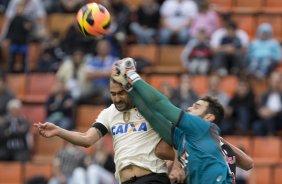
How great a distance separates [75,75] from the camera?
18328 mm

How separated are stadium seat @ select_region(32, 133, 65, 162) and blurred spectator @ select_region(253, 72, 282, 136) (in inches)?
130

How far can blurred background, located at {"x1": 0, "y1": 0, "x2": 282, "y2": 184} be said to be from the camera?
17.3 m

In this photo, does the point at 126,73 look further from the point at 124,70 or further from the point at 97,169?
the point at 97,169

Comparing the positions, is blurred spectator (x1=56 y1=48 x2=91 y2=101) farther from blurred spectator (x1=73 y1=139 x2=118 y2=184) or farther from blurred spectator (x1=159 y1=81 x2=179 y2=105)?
blurred spectator (x1=73 y1=139 x2=118 y2=184)

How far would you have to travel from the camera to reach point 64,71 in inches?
723

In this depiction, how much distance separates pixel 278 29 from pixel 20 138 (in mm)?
5411

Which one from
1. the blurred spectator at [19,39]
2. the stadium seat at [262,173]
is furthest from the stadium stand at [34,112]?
the stadium seat at [262,173]

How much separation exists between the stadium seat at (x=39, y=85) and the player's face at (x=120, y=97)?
357 inches

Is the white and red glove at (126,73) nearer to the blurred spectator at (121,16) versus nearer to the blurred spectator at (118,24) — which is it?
the blurred spectator at (118,24)

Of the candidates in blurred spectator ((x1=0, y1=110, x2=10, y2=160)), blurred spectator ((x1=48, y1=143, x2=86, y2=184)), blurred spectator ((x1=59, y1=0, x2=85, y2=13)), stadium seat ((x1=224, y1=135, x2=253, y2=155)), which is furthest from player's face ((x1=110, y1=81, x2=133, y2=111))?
blurred spectator ((x1=59, y1=0, x2=85, y2=13))

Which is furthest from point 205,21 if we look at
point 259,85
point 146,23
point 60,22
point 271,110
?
point 60,22

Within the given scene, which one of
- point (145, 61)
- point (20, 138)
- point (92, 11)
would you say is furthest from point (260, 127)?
point (92, 11)

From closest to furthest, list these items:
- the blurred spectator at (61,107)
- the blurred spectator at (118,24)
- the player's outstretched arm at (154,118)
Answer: the player's outstretched arm at (154,118) → the blurred spectator at (61,107) → the blurred spectator at (118,24)

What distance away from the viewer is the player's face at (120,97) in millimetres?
9930
